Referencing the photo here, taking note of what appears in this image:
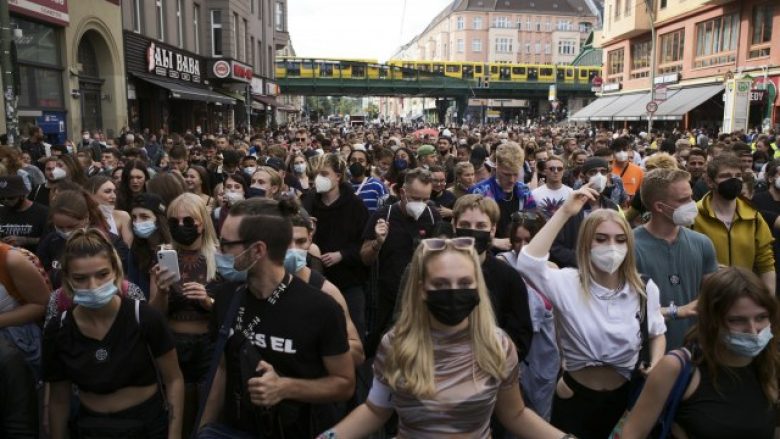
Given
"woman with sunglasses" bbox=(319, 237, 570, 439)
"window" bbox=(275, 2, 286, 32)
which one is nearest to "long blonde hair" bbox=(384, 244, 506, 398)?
"woman with sunglasses" bbox=(319, 237, 570, 439)

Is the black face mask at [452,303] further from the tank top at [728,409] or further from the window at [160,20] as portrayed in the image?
the window at [160,20]

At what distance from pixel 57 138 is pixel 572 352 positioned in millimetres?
18276

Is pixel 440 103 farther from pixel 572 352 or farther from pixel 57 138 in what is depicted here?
pixel 572 352

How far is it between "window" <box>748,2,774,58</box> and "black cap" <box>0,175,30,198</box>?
104ft

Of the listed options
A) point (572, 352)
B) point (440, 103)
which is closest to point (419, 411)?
point (572, 352)

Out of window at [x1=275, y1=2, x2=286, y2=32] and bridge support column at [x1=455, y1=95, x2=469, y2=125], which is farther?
bridge support column at [x1=455, y1=95, x2=469, y2=125]

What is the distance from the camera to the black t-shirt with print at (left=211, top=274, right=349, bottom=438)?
2.60 metres

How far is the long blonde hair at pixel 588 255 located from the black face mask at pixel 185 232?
2.42 meters

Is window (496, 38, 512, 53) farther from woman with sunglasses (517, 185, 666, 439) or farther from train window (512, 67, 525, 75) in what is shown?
woman with sunglasses (517, 185, 666, 439)

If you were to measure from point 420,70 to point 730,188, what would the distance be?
56.5 m

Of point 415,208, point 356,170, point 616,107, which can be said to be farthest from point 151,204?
point 616,107

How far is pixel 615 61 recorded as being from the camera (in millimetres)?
47281

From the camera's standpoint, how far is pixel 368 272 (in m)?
5.77

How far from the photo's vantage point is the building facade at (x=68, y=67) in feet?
52.5
